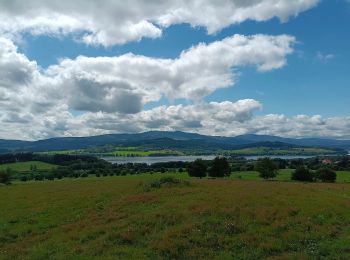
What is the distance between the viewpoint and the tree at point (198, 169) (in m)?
111

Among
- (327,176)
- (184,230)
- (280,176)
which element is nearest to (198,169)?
(280,176)

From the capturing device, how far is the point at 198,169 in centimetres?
11075

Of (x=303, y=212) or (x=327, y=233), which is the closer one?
(x=327, y=233)

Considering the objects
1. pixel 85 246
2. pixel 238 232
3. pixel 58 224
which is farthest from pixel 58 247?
pixel 238 232

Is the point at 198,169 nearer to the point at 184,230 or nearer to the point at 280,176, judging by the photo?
the point at 280,176

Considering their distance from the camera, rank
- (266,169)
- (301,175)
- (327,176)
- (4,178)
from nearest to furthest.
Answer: (301,175) < (327,176) < (266,169) < (4,178)

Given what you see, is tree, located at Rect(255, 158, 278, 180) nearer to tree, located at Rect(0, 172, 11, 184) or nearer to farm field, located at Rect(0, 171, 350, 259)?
farm field, located at Rect(0, 171, 350, 259)

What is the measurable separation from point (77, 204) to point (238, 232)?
20592mm

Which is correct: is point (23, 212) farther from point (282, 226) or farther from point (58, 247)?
point (282, 226)

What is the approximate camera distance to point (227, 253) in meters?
17.4

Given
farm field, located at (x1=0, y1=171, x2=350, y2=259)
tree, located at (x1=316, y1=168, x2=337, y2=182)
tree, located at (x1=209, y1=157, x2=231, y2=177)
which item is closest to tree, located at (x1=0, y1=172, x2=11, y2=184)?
tree, located at (x1=209, y1=157, x2=231, y2=177)

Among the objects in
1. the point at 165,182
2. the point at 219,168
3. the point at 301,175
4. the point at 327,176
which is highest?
the point at 165,182

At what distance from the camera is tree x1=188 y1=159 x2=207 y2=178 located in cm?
11075

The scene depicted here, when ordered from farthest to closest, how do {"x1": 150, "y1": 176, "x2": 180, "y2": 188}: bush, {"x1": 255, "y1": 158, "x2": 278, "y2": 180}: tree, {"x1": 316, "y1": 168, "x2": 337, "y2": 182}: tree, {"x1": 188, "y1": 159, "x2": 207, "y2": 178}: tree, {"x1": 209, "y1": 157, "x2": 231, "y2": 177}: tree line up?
1. {"x1": 188, "y1": 159, "x2": 207, "y2": 178}: tree
2. {"x1": 209, "y1": 157, "x2": 231, "y2": 177}: tree
3. {"x1": 255, "y1": 158, "x2": 278, "y2": 180}: tree
4. {"x1": 316, "y1": 168, "x2": 337, "y2": 182}: tree
5. {"x1": 150, "y1": 176, "x2": 180, "y2": 188}: bush
